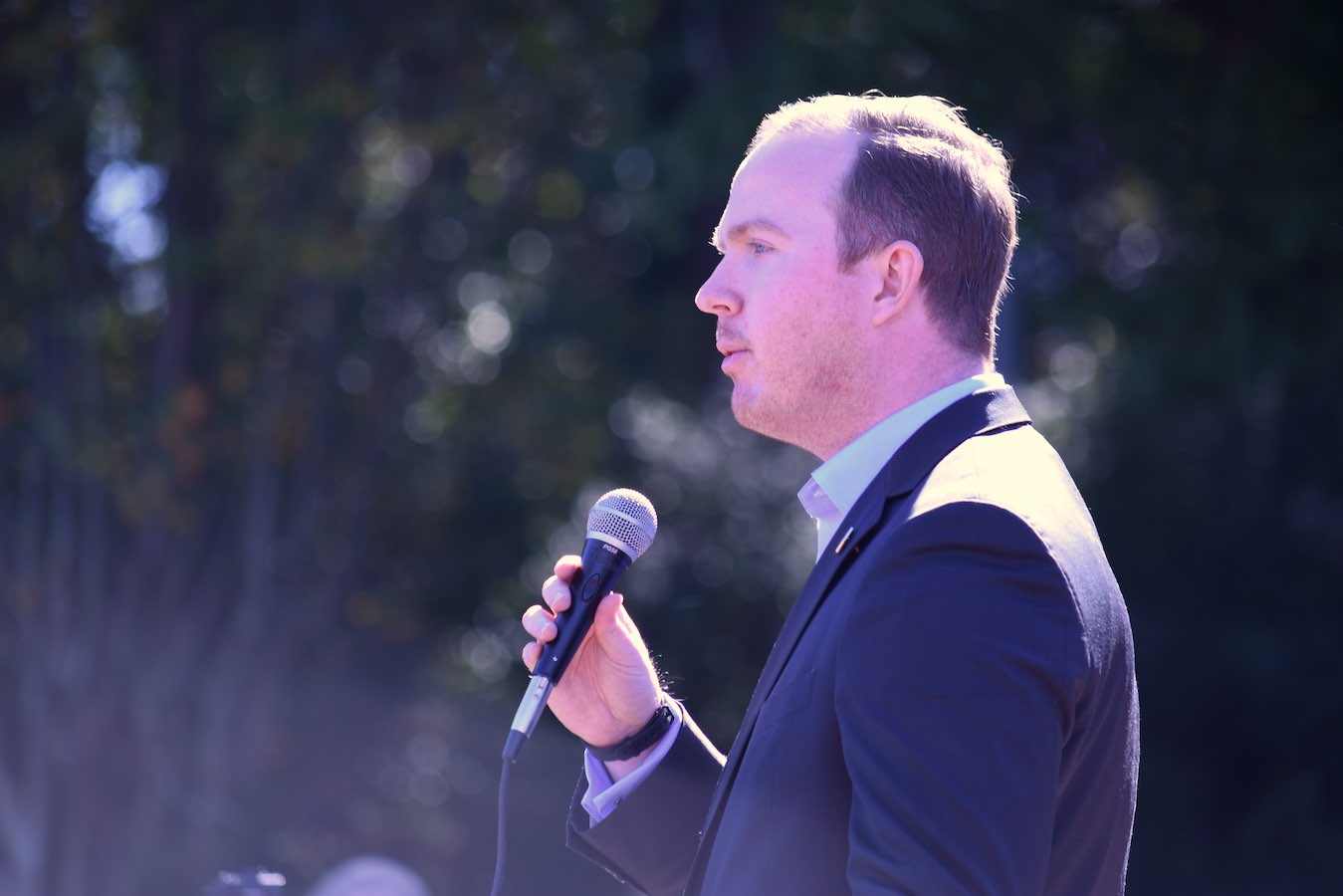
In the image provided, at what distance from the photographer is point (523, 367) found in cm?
786

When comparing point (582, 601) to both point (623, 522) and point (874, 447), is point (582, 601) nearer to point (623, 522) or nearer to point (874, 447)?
point (623, 522)

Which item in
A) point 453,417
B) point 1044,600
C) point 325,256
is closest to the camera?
point 1044,600

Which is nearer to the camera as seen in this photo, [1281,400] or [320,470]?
[320,470]

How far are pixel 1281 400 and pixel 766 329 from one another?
7.86 m

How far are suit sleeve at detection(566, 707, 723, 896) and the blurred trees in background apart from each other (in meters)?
3.78

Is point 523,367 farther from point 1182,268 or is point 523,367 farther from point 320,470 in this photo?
point 1182,268

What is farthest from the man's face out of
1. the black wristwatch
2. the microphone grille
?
the black wristwatch

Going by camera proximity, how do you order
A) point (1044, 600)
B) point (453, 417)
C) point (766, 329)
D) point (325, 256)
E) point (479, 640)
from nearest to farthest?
point (1044, 600)
point (766, 329)
point (325, 256)
point (453, 417)
point (479, 640)

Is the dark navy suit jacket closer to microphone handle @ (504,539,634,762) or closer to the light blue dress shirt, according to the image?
the light blue dress shirt

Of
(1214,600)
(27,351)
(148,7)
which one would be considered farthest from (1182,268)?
(27,351)

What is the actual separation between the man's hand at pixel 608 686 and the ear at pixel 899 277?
0.67m

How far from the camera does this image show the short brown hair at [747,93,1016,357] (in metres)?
2.04

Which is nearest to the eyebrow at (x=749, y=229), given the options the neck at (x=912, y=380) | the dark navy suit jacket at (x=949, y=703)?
the neck at (x=912, y=380)

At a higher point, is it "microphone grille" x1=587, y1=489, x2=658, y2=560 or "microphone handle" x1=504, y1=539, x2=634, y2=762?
"microphone grille" x1=587, y1=489, x2=658, y2=560
